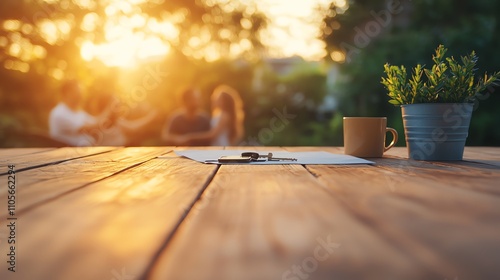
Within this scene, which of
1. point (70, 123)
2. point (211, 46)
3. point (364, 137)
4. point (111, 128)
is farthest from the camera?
point (211, 46)

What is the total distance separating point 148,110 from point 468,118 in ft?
22.7

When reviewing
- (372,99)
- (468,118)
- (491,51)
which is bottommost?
(468,118)

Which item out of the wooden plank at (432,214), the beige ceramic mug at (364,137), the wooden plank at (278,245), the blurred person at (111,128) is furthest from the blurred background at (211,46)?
the wooden plank at (278,245)

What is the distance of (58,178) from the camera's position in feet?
2.62

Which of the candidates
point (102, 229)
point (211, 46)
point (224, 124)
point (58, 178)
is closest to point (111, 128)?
point (224, 124)

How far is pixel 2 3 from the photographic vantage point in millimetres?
7195

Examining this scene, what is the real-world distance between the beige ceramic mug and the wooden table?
380 millimetres

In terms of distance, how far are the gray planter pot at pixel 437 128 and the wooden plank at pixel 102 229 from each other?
0.58m

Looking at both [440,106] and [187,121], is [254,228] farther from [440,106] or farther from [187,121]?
[187,121]

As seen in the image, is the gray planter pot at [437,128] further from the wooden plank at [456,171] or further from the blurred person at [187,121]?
the blurred person at [187,121]

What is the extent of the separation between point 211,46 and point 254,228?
26.5 ft

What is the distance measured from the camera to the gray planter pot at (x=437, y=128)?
106cm

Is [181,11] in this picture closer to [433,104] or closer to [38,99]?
[38,99]

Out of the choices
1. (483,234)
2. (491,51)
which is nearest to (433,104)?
(483,234)
